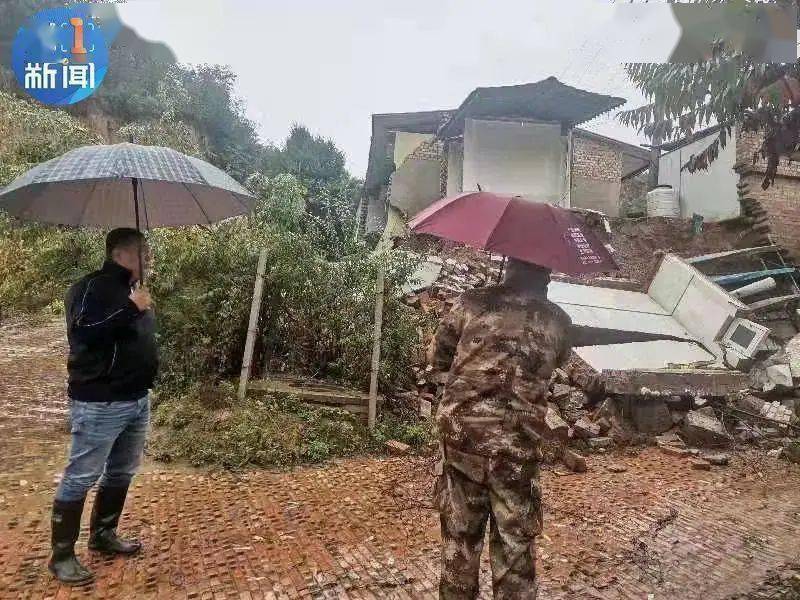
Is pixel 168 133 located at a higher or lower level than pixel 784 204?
higher

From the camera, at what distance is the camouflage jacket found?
7.14 feet

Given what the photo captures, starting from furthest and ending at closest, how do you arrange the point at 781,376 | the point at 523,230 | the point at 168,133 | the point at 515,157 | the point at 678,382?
the point at 168,133 → the point at 515,157 → the point at 781,376 → the point at 678,382 → the point at 523,230

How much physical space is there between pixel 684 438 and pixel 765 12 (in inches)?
194

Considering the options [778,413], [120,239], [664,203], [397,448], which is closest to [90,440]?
[120,239]

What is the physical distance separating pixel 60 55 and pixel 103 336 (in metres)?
17.7

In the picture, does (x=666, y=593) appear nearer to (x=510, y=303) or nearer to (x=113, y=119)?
(x=510, y=303)

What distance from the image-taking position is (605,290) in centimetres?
998

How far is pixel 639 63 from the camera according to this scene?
4.45 metres

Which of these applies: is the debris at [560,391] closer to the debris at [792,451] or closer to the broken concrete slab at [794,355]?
the debris at [792,451]

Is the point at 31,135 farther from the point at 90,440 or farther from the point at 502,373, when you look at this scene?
the point at 502,373

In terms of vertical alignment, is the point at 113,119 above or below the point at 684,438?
above

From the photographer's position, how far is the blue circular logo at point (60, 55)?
1578 cm

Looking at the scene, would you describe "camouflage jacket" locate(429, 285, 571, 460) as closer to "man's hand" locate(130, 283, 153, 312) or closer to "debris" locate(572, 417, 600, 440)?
"man's hand" locate(130, 283, 153, 312)

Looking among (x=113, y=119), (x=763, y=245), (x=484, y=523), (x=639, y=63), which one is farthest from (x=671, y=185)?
(x=113, y=119)
